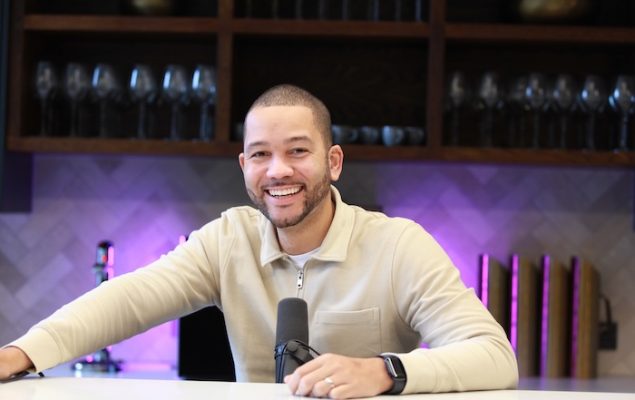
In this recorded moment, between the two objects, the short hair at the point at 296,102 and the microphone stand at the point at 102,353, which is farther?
the microphone stand at the point at 102,353

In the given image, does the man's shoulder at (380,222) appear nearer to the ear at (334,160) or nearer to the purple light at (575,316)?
the ear at (334,160)

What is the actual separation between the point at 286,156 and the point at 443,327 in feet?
1.36

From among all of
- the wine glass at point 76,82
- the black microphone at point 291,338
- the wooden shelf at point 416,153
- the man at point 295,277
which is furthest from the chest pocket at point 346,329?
the wine glass at point 76,82

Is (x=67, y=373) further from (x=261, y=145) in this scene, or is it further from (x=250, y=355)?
(x=261, y=145)

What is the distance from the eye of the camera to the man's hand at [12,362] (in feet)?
4.91

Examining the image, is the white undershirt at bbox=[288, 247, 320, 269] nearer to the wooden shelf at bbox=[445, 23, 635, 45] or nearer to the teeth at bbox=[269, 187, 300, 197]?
the teeth at bbox=[269, 187, 300, 197]

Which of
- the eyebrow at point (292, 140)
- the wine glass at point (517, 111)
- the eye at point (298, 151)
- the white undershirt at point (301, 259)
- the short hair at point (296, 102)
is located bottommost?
the white undershirt at point (301, 259)

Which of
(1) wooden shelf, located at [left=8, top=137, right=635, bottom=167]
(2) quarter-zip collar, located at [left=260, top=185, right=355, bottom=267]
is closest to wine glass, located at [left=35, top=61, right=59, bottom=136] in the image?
(1) wooden shelf, located at [left=8, top=137, right=635, bottom=167]

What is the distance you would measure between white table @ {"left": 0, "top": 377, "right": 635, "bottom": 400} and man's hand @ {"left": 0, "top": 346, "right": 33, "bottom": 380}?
0.03 metres

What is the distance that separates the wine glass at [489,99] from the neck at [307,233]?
1.01 m

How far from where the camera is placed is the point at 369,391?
4.54 ft

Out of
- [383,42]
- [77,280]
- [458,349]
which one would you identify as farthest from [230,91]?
[458,349]

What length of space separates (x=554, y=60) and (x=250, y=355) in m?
1.56

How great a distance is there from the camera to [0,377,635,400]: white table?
1.34 m
